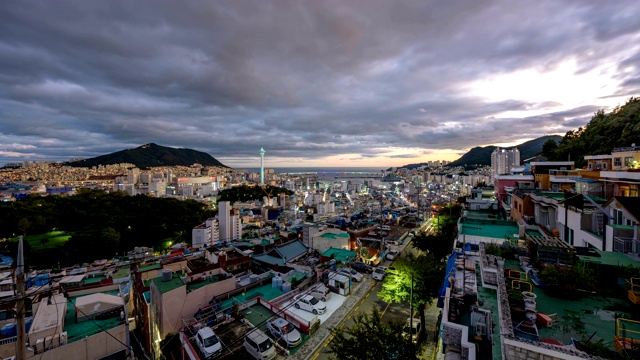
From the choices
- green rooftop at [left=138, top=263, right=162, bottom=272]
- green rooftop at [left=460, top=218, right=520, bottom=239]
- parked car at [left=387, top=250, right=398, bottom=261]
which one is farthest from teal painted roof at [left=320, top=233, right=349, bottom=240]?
green rooftop at [left=138, top=263, right=162, bottom=272]

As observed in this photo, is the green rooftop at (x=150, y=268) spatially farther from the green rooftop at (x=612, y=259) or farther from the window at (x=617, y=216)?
the window at (x=617, y=216)

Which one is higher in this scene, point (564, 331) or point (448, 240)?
point (564, 331)

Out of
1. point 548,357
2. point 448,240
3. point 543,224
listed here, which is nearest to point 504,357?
point 548,357

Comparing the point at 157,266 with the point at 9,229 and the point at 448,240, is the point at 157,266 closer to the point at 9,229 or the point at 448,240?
the point at 448,240

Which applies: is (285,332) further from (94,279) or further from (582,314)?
(94,279)

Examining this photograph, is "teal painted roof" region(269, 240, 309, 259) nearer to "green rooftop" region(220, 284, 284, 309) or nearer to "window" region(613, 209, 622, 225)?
"green rooftop" region(220, 284, 284, 309)

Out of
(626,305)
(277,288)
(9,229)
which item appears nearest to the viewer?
(626,305)
